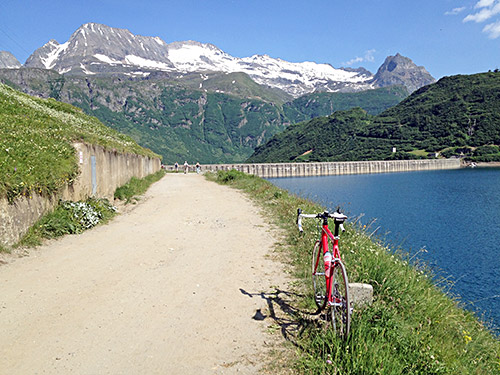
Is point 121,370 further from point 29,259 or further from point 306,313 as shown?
point 29,259

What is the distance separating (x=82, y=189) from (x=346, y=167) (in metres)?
Result: 123

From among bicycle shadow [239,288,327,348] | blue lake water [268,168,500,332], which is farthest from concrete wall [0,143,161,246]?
blue lake water [268,168,500,332]

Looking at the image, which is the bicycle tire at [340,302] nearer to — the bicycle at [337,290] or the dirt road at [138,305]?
the bicycle at [337,290]

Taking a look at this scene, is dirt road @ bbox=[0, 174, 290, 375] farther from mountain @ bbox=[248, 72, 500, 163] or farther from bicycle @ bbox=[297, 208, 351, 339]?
mountain @ bbox=[248, 72, 500, 163]

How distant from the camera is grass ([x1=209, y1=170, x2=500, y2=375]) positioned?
4.24 m

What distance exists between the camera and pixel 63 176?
10.7 m

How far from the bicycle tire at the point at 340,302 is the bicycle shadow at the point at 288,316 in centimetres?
38

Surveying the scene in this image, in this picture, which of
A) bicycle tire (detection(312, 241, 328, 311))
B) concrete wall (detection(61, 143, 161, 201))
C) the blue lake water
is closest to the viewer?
bicycle tire (detection(312, 241, 328, 311))

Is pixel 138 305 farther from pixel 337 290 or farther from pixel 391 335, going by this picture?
pixel 391 335

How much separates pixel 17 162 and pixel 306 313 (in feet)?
25.5

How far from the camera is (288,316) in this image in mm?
5457

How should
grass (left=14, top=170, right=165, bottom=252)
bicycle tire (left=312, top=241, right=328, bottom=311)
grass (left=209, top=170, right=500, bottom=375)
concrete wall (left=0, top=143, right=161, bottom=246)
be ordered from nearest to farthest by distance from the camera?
grass (left=209, top=170, right=500, bottom=375) → bicycle tire (left=312, top=241, right=328, bottom=311) → concrete wall (left=0, top=143, right=161, bottom=246) → grass (left=14, top=170, right=165, bottom=252)

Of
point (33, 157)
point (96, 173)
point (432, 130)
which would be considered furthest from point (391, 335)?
point (432, 130)

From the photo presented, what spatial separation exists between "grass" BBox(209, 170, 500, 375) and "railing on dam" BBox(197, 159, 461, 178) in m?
120
